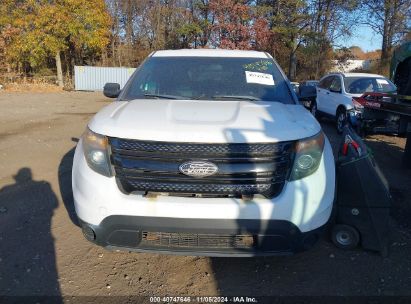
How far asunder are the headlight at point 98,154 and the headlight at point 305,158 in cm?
133

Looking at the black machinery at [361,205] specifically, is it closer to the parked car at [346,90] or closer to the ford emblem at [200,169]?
the ford emblem at [200,169]

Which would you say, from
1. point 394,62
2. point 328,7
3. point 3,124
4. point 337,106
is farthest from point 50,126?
point 328,7

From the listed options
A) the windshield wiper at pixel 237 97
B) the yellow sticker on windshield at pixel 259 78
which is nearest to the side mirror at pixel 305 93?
the yellow sticker on windshield at pixel 259 78

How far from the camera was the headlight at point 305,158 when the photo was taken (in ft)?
9.37

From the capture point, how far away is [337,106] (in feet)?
36.2

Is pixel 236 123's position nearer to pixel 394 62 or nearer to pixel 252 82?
pixel 252 82

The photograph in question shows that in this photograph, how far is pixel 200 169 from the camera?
2.77 m

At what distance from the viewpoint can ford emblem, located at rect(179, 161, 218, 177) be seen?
2.77m

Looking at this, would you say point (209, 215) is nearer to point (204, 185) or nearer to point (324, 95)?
point (204, 185)

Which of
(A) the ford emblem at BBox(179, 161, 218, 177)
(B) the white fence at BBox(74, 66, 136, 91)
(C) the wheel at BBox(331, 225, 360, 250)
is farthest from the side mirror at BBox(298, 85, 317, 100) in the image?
(B) the white fence at BBox(74, 66, 136, 91)

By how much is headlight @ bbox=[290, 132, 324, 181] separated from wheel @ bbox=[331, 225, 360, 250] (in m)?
1.05

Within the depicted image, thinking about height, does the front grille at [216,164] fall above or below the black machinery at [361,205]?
above

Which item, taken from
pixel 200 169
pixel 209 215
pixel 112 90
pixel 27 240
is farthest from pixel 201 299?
pixel 112 90

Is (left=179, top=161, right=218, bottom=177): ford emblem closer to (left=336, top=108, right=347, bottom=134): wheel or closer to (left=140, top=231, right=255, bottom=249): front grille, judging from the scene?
(left=140, top=231, right=255, bottom=249): front grille
